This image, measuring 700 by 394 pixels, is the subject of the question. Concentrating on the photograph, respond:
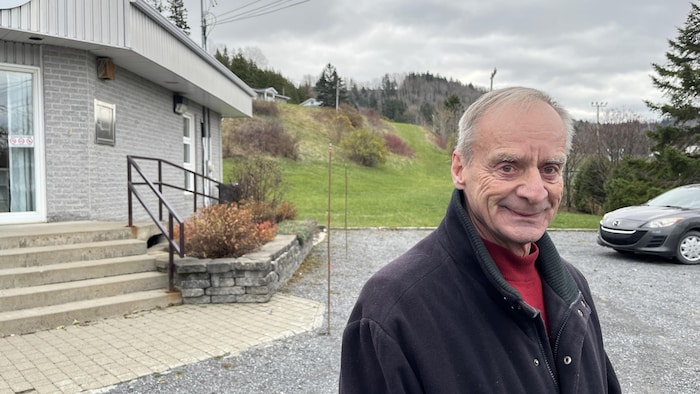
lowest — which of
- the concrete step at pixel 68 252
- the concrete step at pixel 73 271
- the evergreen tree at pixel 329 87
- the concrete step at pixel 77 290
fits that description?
the concrete step at pixel 77 290

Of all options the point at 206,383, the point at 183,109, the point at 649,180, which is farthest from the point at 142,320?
the point at 649,180

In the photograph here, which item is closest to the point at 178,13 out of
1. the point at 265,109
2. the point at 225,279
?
the point at 265,109

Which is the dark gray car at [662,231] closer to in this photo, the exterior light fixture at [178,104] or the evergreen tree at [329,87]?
the exterior light fixture at [178,104]

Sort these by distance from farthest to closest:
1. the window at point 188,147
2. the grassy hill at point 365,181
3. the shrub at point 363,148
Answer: the shrub at point 363,148 < the grassy hill at point 365,181 < the window at point 188,147

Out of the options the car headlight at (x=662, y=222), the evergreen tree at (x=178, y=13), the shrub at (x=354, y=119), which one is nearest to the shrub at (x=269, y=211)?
the car headlight at (x=662, y=222)

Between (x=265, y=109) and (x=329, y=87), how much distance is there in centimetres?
2864

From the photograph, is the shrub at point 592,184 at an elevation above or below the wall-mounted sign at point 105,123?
below

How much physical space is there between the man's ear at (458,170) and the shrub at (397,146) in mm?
42699

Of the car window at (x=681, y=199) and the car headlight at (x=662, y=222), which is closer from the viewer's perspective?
the car headlight at (x=662, y=222)

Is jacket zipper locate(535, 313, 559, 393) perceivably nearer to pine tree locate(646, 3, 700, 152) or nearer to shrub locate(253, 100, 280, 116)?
pine tree locate(646, 3, 700, 152)

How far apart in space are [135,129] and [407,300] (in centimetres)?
858

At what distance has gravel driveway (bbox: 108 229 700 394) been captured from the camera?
12.0ft

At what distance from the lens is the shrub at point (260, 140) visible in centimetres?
3238

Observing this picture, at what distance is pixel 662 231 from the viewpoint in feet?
27.4
